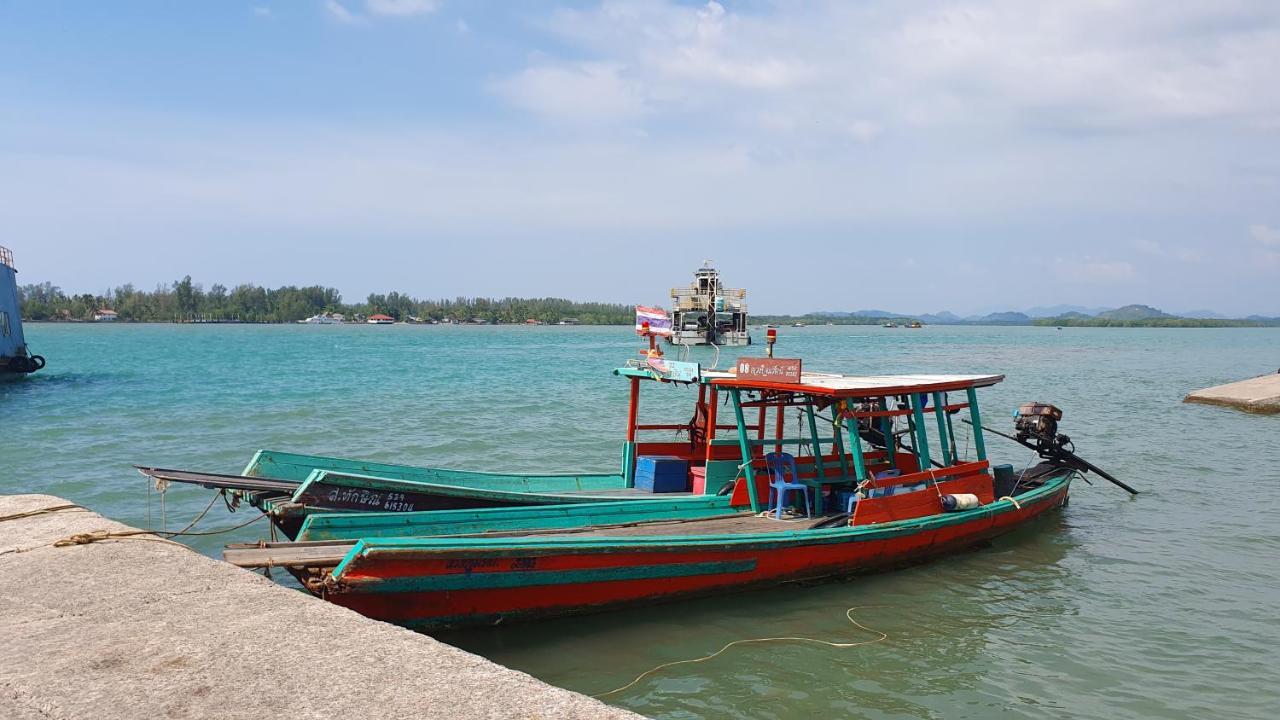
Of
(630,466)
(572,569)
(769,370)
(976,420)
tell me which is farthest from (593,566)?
Answer: (976,420)

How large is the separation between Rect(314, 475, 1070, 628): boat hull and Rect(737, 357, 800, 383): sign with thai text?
1.72m

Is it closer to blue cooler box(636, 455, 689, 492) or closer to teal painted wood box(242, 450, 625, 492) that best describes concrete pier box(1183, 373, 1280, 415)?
blue cooler box(636, 455, 689, 492)

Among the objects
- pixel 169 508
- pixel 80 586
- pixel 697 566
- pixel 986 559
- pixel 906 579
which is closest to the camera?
pixel 80 586

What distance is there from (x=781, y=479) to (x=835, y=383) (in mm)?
1364

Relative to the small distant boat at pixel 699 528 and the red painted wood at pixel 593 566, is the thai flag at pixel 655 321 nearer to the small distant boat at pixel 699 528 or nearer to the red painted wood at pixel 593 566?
the small distant boat at pixel 699 528

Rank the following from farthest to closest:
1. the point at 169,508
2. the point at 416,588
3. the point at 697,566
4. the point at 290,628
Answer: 1. the point at 169,508
2. the point at 697,566
3. the point at 416,588
4. the point at 290,628

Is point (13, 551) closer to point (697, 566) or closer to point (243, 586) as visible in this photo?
point (243, 586)

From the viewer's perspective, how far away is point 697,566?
28.1 feet

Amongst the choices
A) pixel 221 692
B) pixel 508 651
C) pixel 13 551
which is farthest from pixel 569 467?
pixel 221 692

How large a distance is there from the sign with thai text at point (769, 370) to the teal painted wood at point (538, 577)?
2.10 metres

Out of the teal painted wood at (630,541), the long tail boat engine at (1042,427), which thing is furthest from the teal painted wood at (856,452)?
the long tail boat engine at (1042,427)

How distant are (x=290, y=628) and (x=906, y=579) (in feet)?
23.9

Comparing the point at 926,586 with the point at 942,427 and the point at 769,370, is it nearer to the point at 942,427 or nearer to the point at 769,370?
the point at 942,427

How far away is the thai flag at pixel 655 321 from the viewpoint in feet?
35.7
